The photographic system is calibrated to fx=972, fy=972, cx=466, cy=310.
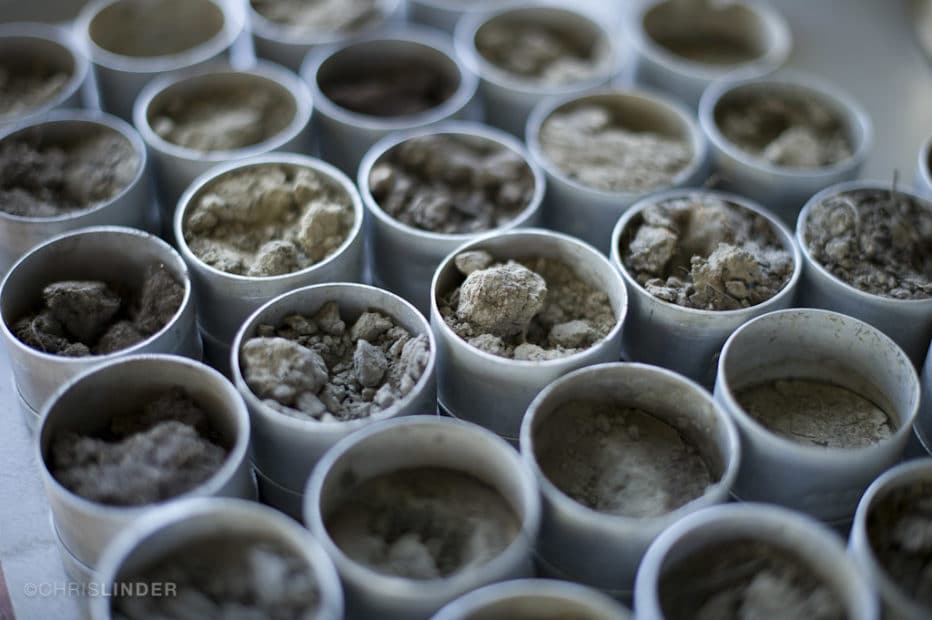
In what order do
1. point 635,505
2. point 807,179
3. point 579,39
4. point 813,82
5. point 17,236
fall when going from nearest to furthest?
point 635,505
point 17,236
point 807,179
point 813,82
point 579,39

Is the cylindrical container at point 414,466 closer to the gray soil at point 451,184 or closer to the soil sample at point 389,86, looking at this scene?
the gray soil at point 451,184

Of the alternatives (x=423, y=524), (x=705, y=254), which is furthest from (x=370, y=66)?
(x=423, y=524)

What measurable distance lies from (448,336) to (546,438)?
0.76 feet

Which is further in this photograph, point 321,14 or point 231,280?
point 321,14

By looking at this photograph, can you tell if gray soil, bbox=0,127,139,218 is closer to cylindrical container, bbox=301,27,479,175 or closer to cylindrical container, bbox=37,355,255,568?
cylindrical container, bbox=301,27,479,175

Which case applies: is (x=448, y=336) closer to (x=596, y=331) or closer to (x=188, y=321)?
(x=596, y=331)

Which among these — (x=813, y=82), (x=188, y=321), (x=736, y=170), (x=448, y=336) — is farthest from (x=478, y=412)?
(x=813, y=82)

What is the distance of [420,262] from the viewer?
1.83m

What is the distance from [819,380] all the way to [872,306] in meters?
0.16

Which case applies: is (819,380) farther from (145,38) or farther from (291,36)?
(145,38)

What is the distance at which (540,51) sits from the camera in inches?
95.8

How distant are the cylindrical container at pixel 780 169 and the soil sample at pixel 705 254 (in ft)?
0.53

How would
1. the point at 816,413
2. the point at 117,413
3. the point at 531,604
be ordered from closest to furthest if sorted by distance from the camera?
the point at 531,604
the point at 117,413
the point at 816,413

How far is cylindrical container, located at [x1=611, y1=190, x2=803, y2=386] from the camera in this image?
1.66 meters
